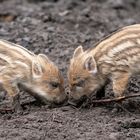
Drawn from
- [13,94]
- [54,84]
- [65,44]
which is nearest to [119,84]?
[54,84]

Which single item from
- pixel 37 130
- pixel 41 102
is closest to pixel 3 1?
pixel 41 102

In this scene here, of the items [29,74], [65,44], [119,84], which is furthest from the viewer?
[65,44]

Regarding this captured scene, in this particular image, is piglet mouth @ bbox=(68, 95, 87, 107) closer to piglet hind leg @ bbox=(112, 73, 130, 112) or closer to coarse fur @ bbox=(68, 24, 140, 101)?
coarse fur @ bbox=(68, 24, 140, 101)

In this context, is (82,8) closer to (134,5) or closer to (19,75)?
(134,5)

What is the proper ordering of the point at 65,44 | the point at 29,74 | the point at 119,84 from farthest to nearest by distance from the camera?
the point at 65,44, the point at 29,74, the point at 119,84

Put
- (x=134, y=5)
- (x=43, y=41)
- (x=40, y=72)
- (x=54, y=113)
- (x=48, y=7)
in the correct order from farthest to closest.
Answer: (x=134, y=5), (x=48, y=7), (x=43, y=41), (x=40, y=72), (x=54, y=113)

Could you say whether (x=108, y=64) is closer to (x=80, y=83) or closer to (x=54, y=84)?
(x=80, y=83)
